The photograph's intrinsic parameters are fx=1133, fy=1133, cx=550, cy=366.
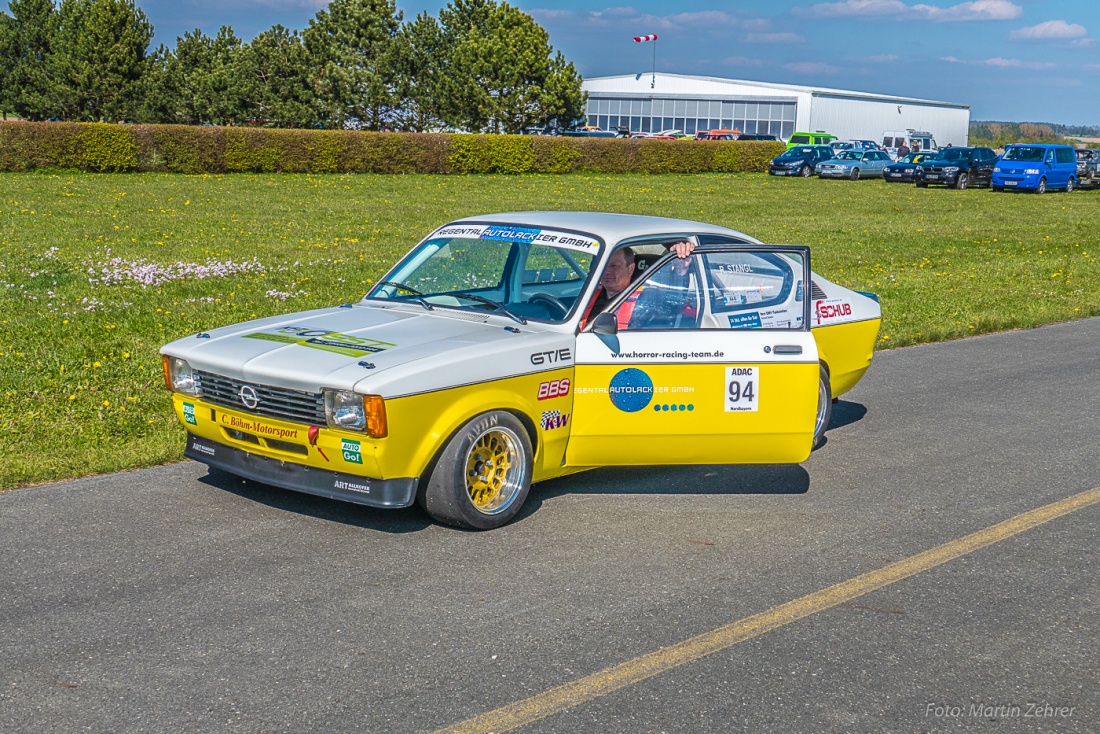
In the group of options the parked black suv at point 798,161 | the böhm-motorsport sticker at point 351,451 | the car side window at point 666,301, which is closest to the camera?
the böhm-motorsport sticker at point 351,451

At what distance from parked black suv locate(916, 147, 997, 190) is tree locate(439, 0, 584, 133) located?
25649 mm

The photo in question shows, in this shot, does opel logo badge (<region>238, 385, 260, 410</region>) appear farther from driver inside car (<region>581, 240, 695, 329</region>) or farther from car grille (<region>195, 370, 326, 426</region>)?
driver inside car (<region>581, 240, 695, 329</region>)

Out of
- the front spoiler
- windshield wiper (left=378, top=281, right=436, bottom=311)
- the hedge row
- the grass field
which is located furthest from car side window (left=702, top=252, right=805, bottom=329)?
the hedge row

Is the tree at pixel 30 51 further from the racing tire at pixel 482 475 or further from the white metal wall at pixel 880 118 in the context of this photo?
the racing tire at pixel 482 475

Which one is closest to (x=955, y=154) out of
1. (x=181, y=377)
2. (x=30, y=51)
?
(x=181, y=377)

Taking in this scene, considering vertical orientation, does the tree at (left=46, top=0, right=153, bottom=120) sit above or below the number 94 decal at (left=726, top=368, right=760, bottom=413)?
above

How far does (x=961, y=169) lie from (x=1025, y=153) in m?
2.21

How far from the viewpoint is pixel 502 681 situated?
4.05m

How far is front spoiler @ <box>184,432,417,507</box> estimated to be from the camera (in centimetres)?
528

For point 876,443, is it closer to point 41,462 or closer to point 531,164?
point 41,462

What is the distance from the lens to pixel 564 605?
15.6ft

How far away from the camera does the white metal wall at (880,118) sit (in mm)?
83312

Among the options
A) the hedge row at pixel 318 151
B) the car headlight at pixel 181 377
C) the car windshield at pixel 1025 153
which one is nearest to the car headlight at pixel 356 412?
the car headlight at pixel 181 377

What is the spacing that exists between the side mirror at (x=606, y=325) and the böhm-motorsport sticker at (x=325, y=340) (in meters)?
1.07
